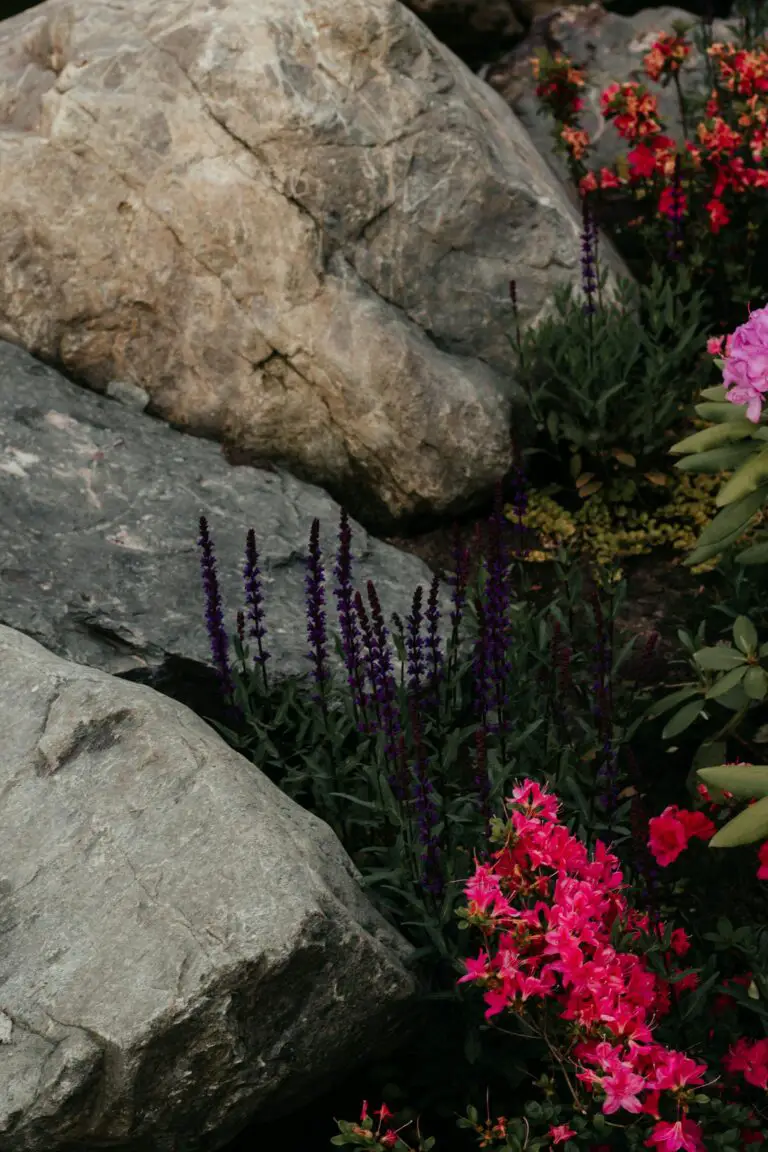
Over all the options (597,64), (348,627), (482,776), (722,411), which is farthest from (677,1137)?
(597,64)

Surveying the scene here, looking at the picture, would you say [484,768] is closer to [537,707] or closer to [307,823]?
[307,823]

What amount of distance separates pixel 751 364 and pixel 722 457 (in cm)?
50

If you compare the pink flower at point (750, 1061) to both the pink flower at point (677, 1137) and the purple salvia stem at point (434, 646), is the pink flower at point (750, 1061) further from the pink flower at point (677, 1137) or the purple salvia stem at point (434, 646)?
the purple salvia stem at point (434, 646)

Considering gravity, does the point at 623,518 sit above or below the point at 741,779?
below

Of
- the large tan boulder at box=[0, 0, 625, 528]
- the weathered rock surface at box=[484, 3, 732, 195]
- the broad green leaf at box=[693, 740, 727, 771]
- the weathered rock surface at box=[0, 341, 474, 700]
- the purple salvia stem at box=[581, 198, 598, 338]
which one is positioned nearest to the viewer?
the broad green leaf at box=[693, 740, 727, 771]

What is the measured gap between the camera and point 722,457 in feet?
12.7

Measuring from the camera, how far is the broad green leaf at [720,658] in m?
3.80

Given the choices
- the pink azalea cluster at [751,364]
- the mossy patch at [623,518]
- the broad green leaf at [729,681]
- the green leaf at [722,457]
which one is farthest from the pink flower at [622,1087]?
the mossy patch at [623,518]

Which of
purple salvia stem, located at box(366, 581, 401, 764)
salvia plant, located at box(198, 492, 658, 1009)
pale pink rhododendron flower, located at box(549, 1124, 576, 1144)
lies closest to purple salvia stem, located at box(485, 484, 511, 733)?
salvia plant, located at box(198, 492, 658, 1009)

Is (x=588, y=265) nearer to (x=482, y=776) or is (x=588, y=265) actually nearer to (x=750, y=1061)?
(x=482, y=776)

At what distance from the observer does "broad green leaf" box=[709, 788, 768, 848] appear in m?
3.11

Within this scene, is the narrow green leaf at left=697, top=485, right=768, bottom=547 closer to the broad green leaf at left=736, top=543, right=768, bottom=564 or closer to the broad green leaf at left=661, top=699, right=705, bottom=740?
the broad green leaf at left=736, top=543, right=768, bottom=564

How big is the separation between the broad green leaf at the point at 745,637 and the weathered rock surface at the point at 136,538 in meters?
1.21

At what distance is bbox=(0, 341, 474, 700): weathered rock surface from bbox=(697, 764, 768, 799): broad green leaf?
5.13 ft
